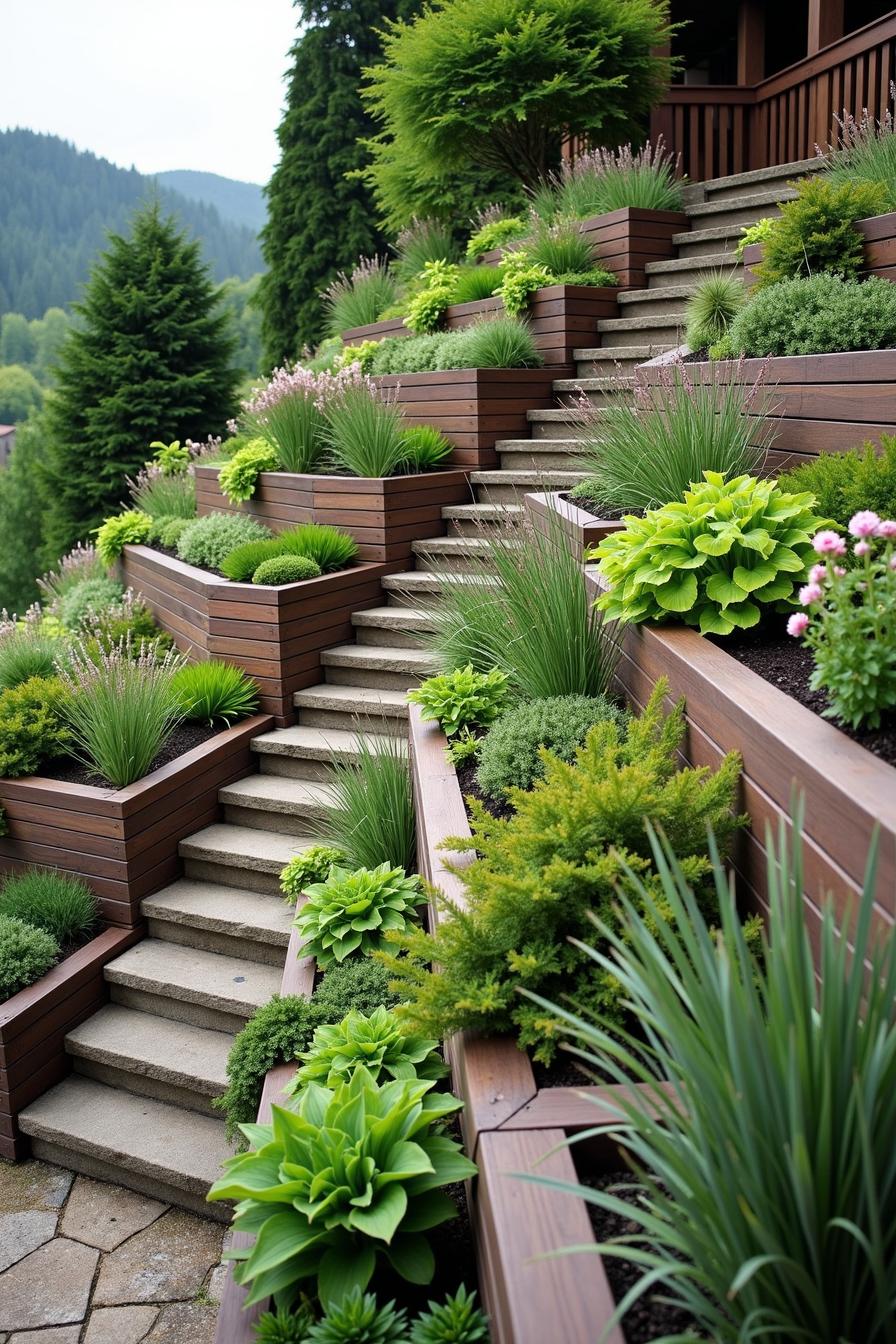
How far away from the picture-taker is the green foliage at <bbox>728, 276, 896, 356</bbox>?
370 cm

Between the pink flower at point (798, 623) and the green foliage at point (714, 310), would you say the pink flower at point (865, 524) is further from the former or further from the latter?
the green foliage at point (714, 310)

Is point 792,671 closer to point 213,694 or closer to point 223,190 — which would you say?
point 213,694

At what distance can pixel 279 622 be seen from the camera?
534 cm

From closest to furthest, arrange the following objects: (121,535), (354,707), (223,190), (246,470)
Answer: (354,707) → (246,470) → (121,535) → (223,190)

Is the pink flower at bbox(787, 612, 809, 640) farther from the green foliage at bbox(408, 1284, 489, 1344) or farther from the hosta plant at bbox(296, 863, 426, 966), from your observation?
the hosta plant at bbox(296, 863, 426, 966)

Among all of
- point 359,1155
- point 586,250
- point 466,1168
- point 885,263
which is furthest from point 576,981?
point 586,250

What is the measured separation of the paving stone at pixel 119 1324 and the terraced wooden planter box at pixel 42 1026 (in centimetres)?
114

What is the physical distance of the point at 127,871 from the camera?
455 centimetres

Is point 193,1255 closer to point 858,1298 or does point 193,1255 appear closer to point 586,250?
point 858,1298

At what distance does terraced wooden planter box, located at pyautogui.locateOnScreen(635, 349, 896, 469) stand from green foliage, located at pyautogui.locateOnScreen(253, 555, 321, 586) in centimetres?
254

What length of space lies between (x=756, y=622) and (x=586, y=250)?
570 centimetres

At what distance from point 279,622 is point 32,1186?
9.14 feet

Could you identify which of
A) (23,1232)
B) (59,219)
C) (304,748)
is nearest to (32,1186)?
(23,1232)

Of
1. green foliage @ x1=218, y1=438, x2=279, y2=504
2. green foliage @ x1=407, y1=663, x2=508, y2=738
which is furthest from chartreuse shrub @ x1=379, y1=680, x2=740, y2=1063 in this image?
green foliage @ x1=218, y1=438, x2=279, y2=504
